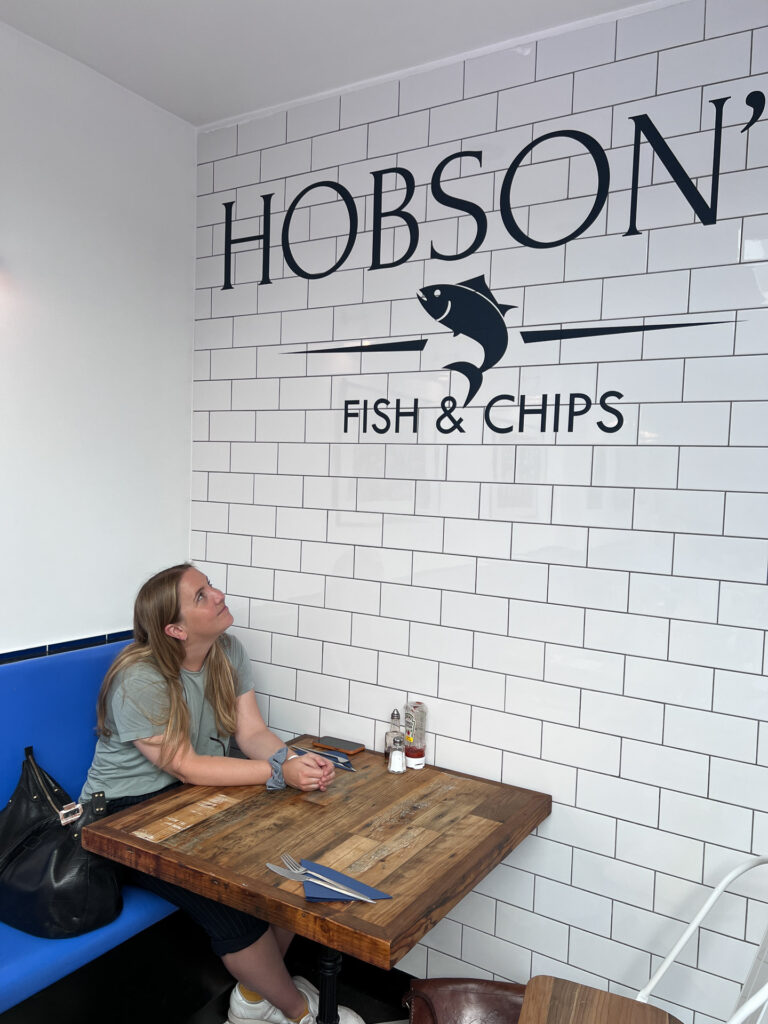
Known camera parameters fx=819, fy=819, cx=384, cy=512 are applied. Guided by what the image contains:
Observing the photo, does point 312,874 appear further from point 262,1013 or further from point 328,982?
point 262,1013

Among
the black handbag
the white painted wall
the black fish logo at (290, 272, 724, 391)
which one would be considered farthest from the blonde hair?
the black fish logo at (290, 272, 724, 391)

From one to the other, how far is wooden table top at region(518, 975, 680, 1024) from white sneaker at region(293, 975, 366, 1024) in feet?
2.68

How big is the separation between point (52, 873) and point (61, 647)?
0.77 meters

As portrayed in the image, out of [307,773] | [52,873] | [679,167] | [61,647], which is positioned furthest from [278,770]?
[679,167]

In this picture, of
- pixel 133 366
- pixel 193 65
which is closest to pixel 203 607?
pixel 133 366

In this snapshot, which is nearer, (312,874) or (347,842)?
(312,874)

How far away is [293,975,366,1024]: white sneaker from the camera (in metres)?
2.22

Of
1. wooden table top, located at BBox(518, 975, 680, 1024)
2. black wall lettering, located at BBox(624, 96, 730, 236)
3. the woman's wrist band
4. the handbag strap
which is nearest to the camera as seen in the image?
wooden table top, located at BBox(518, 975, 680, 1024)

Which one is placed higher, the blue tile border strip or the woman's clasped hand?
the blue tile border strip

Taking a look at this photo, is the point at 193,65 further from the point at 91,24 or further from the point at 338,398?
the point at 338,398

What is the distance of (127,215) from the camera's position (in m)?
2.71

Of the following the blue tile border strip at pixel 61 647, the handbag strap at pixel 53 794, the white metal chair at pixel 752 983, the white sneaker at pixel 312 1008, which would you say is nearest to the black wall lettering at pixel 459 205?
the blue tile border strip at pixel 61 647

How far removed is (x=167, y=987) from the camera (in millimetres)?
2328

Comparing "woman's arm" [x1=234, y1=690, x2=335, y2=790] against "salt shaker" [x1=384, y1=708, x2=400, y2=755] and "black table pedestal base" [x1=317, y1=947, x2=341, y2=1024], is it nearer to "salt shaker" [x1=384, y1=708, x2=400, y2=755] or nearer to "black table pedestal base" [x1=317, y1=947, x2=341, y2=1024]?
"salt shaker" [x1=384, y1=708, x2=400, y2=755]
